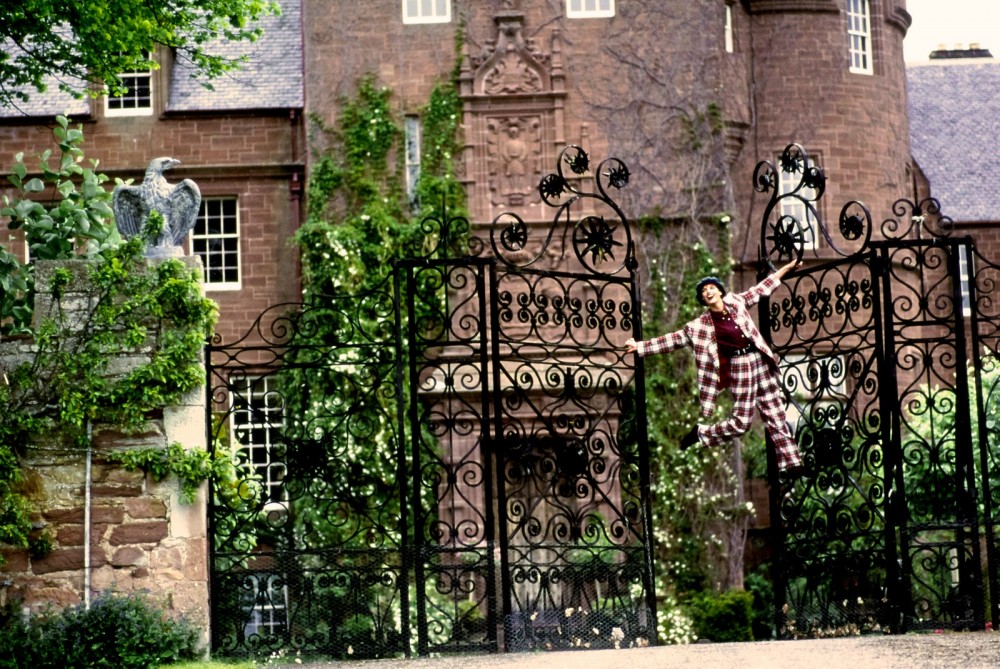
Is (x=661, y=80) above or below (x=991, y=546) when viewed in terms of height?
above

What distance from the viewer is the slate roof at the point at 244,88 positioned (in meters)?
26.6

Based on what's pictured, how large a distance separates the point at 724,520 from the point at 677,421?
1545 millimetres

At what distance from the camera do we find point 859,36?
Answer: 2798cm

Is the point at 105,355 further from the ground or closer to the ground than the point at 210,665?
further from the ground

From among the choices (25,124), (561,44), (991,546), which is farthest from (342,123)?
(991,546)

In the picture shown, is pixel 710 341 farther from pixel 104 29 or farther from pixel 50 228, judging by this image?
pixel 104 29

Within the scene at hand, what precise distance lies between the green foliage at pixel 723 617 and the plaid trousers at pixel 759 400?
1039 cm

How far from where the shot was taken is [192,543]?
38.4 ft

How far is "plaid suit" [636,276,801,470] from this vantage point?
12.0 metres

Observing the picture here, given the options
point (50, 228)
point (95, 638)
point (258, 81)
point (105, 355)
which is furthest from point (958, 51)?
point (95, 638)

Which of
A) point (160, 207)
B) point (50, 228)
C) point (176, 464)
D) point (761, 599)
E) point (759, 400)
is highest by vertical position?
point (50, 228)

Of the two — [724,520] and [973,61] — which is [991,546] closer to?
[724,520]

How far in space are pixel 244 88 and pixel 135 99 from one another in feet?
5.75

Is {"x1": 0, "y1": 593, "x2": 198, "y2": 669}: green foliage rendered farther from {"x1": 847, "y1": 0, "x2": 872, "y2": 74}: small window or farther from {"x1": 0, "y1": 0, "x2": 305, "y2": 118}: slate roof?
{"x1": 847, "y1": 0, "x2": 872, "y2": 74}: small window
